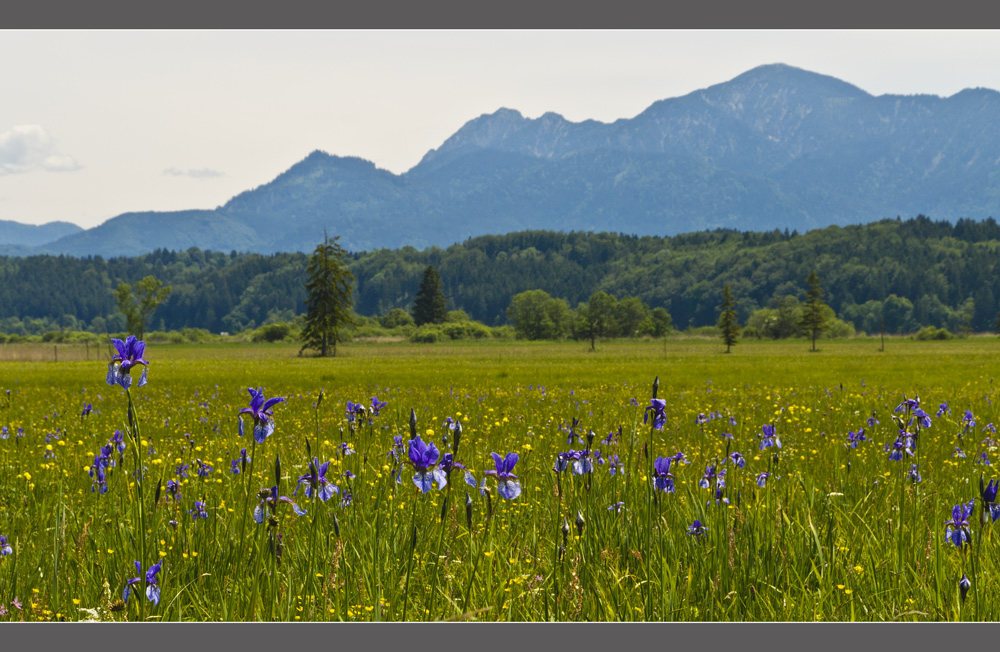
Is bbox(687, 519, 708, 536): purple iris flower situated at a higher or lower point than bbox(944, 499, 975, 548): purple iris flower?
lower

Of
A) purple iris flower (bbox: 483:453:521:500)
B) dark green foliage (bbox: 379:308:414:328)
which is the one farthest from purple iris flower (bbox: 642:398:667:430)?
dark green foliage (bbox: 379:308:414:328)

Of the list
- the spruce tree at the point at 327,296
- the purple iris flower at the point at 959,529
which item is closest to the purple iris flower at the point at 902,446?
the purple iris flower at the point at 959,529

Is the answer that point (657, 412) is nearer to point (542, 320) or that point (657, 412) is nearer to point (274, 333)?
point (274, 333)

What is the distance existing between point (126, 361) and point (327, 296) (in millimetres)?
70118

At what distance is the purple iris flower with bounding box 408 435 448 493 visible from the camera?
2420 millimetres

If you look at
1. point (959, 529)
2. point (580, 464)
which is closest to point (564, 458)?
point (580, 464)

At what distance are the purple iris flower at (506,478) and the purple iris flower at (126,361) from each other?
4.64 feet

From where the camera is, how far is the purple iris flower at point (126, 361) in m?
2.52

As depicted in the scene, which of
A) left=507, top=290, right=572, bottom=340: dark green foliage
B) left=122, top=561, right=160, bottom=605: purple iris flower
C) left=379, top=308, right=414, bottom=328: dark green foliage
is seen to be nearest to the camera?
left=122, top=561, right=160, bottom=605: purple iris flower

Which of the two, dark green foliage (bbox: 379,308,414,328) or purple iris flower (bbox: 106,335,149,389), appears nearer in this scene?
purple iris flower (bbox: 106,335,149,389)

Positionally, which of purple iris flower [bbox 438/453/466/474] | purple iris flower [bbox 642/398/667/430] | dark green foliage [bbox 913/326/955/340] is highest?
purple iris flower [bbox 642/398/667/430]

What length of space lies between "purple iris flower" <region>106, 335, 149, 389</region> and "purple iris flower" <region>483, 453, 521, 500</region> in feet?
4.64

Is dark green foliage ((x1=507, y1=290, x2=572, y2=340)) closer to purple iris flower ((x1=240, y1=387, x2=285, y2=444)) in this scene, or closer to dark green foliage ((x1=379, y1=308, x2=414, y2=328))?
dark green foliage ((x1=379, y1=308, x2=414, y2=328))

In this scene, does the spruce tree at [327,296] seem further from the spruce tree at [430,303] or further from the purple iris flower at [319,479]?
the purple iris flower at [319,479]
